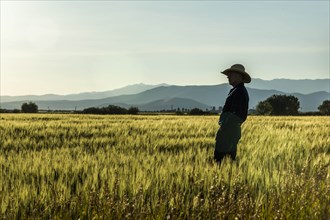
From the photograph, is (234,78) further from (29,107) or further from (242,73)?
(29,107)

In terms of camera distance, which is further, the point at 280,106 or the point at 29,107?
the point at 280,106

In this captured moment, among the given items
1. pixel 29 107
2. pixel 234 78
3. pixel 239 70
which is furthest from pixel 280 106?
pixel 239 70

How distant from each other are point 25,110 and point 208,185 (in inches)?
3335

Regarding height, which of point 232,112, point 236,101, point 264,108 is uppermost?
point 264,108

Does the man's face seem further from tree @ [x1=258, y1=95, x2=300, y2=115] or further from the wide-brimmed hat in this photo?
tree @ [x1=258, y1=95, x2=300, y2=115]

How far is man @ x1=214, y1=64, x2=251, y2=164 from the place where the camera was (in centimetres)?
704

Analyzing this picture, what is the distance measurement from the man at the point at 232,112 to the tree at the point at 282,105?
110m

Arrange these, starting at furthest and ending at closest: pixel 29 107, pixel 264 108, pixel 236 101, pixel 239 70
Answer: pixel 264 108, pixel 29 107, pixel 236 101, pixel 239 70

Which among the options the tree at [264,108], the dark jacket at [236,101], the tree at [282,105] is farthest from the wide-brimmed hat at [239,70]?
the tree at [264,108]

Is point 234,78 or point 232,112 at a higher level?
point 234,78

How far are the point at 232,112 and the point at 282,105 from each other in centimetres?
11234

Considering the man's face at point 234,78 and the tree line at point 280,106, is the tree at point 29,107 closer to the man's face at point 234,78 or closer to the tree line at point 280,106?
the tree line at point 280,106

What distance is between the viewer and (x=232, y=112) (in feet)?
23.2

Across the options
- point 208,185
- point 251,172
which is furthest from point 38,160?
point 251,172
